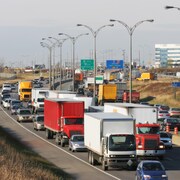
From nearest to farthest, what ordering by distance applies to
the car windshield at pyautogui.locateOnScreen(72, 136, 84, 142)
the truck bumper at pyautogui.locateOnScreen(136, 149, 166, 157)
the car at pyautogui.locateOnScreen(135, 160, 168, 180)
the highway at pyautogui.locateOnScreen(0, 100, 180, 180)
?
the car at pyautogui.locateOnScreen(135, 160, 168, 180)
the highway at pyautogui.locateOnScreen(0, 100, 180, 180)
the truck bumper at pyautogui.locateOnScreen(136, 149, 166, 157)
the car windshield at pyautogui.locateOnScreen(72, 136, 84, 142)

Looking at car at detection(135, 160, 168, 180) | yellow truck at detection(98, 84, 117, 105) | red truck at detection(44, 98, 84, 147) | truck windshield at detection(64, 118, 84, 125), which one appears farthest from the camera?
yellow truck at detection(98, 84, 117, 105)

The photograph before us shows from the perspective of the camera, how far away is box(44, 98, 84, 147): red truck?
1822 inches

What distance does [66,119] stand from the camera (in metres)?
46.8

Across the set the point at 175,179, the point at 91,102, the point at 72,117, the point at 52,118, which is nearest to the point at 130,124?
the point at 175,179

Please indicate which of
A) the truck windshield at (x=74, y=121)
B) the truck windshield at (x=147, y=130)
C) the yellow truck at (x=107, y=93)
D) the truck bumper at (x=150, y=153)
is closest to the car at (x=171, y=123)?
the truck windshield at (x=74, y=121)

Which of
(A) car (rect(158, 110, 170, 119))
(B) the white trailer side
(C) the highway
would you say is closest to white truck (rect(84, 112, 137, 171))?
(C) the highway

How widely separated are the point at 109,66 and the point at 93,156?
330 feet

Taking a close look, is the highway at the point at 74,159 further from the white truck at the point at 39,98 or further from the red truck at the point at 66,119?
the white truck at the point at 39,98

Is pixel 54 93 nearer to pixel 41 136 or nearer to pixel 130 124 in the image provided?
pixel 41 136

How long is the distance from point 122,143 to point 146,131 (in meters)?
5.38

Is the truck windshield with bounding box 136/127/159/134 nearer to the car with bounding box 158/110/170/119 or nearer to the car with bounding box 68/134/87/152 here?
the car with bounding box 68/134/87/152

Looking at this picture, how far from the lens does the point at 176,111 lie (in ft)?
250

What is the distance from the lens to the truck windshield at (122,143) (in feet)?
111

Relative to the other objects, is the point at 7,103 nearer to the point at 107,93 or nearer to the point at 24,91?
the point at 24,91
